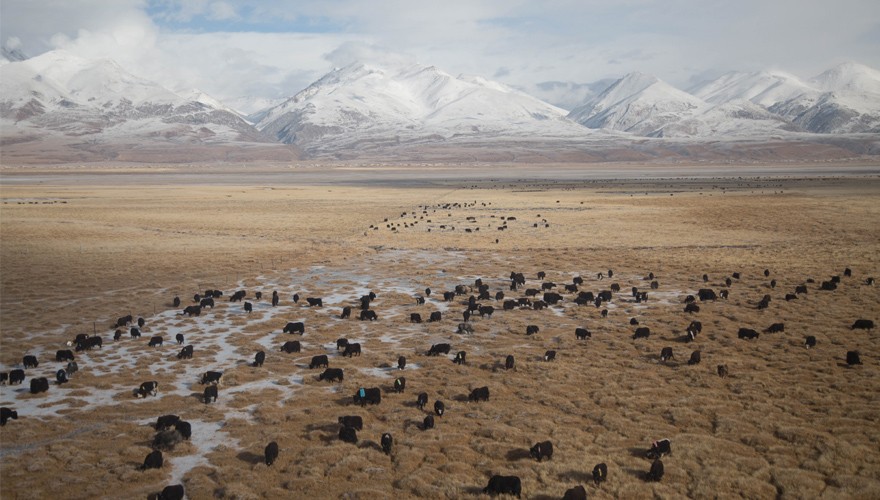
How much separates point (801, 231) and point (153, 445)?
155 feet

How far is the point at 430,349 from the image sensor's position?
1884 cm

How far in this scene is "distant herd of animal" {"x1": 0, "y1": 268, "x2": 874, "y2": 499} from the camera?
12062 millimetres

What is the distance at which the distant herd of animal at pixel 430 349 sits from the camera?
1206 cm

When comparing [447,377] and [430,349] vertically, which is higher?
[430,349]

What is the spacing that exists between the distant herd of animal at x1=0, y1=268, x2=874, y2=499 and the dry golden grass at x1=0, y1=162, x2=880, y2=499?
0.28 meters

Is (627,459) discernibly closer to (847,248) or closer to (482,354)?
(482,354)

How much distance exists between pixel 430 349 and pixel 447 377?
2202 mm

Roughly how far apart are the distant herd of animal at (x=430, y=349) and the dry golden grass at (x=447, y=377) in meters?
0.28

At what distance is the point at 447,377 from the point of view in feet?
54.9

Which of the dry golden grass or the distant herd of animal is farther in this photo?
the distant herd of animal

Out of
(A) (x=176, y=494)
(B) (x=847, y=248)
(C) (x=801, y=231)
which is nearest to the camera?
(A) (x=176, y=494)

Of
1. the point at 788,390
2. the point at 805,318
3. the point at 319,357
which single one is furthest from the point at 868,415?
the point at 319,357

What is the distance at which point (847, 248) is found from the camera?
3791cm

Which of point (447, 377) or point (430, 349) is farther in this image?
point (430, 349)
